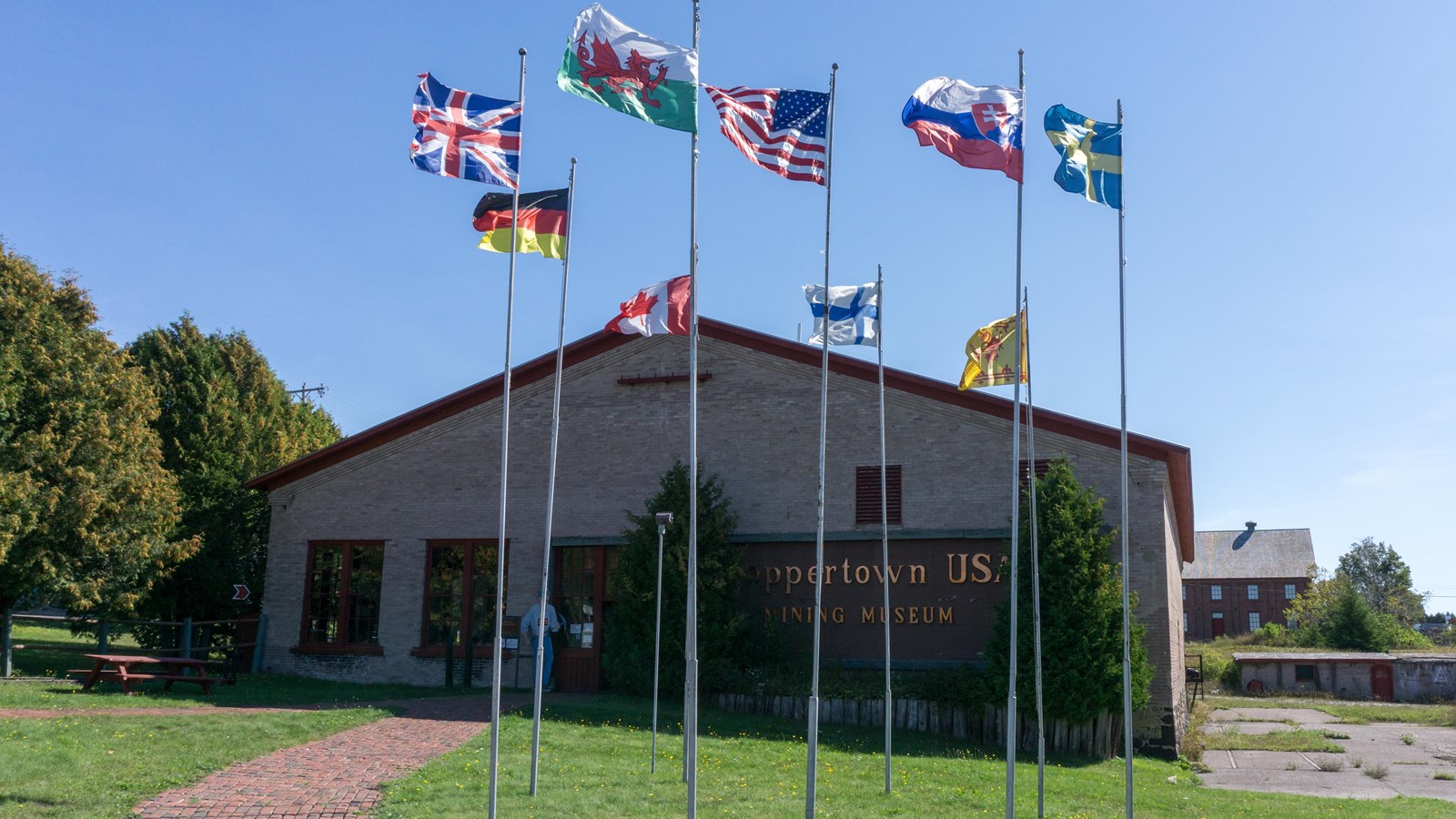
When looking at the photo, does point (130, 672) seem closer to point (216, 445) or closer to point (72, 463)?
point (72, 463)

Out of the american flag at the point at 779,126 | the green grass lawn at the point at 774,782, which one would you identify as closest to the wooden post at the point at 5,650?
the green grass lawn at the point at 774,782

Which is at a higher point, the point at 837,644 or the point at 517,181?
the point at 517,181

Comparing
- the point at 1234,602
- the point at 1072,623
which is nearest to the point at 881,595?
the point at 1072,623

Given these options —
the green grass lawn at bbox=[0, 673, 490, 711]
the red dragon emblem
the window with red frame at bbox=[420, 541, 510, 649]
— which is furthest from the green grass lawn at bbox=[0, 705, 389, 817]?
the red dragon emblem

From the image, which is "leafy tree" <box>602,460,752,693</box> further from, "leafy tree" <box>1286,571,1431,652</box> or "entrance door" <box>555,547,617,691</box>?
"leafy tree" <box>1286,571,1431,652</box>

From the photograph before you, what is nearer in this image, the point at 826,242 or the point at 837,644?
the point at 826,242

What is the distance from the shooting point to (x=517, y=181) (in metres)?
13.1

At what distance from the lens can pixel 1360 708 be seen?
3603 cm

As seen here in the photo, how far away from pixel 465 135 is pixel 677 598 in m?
12.7

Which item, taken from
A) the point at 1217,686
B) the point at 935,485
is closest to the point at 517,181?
the point at 935,485

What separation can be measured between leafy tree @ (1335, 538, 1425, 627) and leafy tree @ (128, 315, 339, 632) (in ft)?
239

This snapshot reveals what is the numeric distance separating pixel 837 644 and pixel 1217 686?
1101 inches

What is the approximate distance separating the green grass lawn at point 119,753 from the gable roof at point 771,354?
10.3 metres

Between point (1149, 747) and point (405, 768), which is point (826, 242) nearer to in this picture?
point (405, 768)
